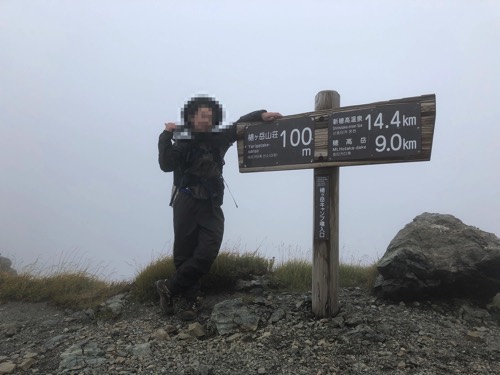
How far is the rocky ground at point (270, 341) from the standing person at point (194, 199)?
0.45 metres

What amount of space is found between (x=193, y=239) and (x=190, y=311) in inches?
35.9

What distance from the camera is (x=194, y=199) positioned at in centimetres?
508

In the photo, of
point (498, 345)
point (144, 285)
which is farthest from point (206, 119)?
point (498, 345)

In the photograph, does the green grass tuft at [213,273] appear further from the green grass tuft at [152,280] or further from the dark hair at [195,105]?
the dark hair at [195,105]

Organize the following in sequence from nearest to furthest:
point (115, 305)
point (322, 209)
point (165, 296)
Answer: point (322, 209) < point (165, 296) < point (115, 305)

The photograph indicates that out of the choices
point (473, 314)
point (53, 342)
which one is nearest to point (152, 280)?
point (53, 342)

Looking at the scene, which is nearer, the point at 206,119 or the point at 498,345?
the point at 498,345

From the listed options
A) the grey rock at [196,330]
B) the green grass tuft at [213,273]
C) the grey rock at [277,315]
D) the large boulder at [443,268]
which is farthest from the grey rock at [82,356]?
the large boulder at [443,268]

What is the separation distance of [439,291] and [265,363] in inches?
106

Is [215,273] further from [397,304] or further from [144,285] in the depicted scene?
A: [397,304]

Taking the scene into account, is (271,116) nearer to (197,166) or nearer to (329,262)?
(197,166)

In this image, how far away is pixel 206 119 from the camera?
16.6 ft

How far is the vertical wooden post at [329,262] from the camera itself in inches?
183

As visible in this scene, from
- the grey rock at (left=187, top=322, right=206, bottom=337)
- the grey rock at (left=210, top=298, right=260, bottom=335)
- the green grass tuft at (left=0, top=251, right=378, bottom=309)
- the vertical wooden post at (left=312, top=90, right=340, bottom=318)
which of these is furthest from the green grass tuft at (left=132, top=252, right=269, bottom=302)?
the vertical wooden post at (left=312, top=90, right=340, bottom=318)
